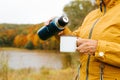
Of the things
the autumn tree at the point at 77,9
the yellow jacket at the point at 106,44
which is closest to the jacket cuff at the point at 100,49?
the yellow jacket at the point at 106,44

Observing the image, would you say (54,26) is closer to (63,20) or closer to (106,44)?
(63,20)

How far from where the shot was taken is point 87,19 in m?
3.25

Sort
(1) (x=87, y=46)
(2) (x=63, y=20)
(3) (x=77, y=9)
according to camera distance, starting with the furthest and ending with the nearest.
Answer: (3) (x=77, y=9) → (2) (x=63, y=20) → (1) (x=87, y=46)

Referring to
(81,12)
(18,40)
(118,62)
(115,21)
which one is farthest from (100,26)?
(81,12)

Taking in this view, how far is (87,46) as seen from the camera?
2.75m

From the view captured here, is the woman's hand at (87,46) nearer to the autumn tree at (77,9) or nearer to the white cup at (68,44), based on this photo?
the white cup at (68,44)

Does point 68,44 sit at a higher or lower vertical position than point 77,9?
lower

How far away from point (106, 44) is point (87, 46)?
131 mm

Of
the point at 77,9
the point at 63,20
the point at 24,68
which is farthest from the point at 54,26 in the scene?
the point at 77,9

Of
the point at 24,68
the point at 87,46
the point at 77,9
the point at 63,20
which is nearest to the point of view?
the point at 87,46

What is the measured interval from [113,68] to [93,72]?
0.50 feet

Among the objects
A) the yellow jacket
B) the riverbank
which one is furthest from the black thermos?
the riverbank

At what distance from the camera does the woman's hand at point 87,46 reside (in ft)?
9.03

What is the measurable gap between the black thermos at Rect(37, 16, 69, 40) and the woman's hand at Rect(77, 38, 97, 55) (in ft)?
1.36
